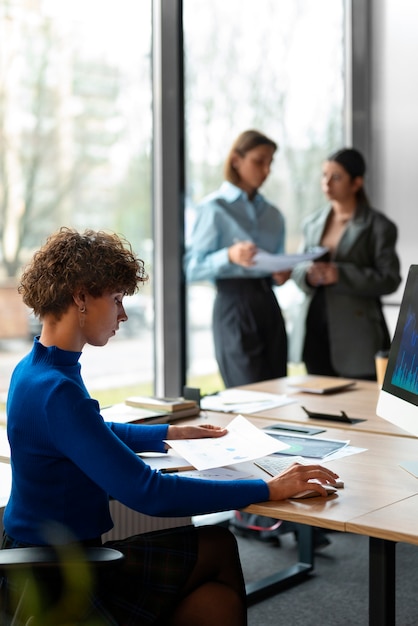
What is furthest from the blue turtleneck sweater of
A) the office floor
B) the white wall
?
the white wall

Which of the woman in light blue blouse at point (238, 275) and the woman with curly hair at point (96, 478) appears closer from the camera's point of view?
the woman with curly hair at point (96, 478)

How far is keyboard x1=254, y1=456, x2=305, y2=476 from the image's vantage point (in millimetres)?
2283

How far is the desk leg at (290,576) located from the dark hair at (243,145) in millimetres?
1635

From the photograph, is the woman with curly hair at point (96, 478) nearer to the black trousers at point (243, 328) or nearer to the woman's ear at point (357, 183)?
the black trousers at point (243, 328)

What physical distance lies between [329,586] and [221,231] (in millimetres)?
1701

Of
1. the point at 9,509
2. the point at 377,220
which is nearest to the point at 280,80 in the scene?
the point at 377,220

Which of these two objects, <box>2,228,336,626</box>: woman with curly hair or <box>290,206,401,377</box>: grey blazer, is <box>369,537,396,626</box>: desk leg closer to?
<box>2,228,336,626</box>: woman with curly hair

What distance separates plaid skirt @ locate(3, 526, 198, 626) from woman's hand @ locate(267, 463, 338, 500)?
23 cm

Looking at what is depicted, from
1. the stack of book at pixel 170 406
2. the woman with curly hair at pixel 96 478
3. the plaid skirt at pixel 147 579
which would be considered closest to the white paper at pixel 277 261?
the stack of book at pixel 170 406

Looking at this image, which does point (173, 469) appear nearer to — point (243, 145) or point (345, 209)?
point (243, 145)

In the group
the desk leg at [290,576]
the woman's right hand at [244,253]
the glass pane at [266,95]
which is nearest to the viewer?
the desk leg at [290,576]

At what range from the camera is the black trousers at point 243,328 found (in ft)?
13.9

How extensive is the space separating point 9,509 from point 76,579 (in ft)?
1.15

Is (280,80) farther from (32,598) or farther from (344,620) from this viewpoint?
(32,598)
